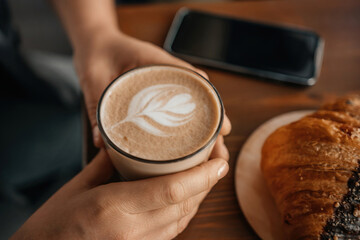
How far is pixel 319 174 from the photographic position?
703mm

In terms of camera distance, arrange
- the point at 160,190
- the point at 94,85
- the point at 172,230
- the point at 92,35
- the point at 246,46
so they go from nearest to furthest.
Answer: the point at 160,190
the point at 172,230
the point at 94,85
the point at 92,35
the point at 246,46

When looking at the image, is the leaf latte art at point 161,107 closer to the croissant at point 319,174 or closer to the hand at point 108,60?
A: the hand at point 108,60

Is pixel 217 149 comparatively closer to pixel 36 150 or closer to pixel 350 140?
pixel 350 140

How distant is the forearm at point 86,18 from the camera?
1.05 m

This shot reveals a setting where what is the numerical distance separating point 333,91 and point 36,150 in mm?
1046

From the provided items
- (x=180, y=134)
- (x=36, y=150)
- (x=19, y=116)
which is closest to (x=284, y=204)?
(x=180, y=134)

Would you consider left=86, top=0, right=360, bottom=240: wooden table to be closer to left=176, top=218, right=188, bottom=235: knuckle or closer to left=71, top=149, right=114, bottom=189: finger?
left=176, top=218, right=188, bottom=235: knuckle

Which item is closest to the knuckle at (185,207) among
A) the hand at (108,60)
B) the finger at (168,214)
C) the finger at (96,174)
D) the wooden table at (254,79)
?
the finger at (168,214)

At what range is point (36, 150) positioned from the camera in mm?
1144

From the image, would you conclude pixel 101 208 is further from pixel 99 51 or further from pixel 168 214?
pixel 99 51

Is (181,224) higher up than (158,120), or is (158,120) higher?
(158,120)

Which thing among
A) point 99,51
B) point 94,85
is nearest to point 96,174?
point 94,85

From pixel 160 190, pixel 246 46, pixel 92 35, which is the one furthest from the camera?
pixel 246 46

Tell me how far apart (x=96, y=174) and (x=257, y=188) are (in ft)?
1.38
